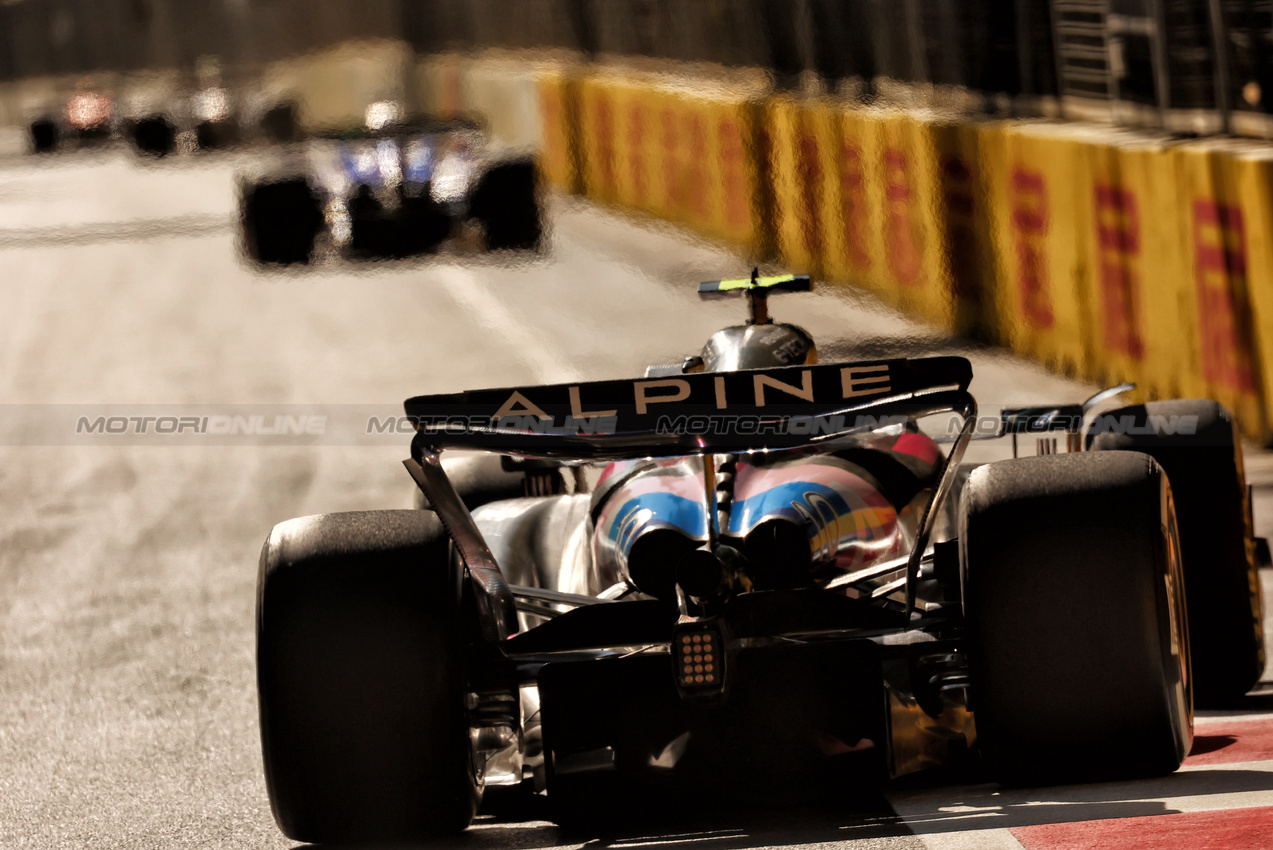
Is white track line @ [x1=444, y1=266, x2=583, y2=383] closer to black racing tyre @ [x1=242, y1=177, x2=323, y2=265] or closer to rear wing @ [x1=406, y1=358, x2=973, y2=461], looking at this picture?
black racing tyre @ [x1=242, y1=177, x2=323, y2=265]

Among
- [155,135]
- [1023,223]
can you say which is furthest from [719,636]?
[155,135]

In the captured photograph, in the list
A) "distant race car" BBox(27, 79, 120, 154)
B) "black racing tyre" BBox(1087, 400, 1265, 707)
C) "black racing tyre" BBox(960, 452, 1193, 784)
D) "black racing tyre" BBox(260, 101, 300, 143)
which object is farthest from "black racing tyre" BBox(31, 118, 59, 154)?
"black racing tyre" BBox(960, 452, 1193, 784)

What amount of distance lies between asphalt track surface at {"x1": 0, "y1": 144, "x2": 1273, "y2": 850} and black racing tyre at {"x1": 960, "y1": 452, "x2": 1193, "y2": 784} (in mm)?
118

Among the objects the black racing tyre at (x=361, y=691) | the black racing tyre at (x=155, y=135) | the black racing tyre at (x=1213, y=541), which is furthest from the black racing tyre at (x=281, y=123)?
the black racing tyre at (x=361, y=691)

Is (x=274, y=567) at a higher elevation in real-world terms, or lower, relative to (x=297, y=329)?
higher

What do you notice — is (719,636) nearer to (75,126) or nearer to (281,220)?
(281,220)

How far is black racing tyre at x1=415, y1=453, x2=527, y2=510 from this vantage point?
22.8ft

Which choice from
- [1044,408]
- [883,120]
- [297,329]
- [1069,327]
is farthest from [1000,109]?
[1044,408]

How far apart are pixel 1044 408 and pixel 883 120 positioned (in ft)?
30.8

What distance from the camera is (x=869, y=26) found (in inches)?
674

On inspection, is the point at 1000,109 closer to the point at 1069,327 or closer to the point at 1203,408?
the point at 1069,327

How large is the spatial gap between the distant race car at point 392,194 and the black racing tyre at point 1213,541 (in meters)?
15.1

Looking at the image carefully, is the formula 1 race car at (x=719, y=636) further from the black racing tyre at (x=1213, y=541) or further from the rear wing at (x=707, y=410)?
the black racing tyre at (x=1213, y=541)

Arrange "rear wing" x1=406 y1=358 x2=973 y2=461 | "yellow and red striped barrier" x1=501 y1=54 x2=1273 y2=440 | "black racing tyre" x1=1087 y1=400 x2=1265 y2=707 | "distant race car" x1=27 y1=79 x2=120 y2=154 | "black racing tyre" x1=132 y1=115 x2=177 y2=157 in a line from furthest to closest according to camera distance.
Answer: "distant race car" x1=27 y1=79 x2=120 y2=154 → "black racing tyre" x1=132 y1=115 x2=177 y2=157 → "yellow and red striped barrier" x1=501 y1=54 x2=1273 y2=440 → "black racing tyre" x1=1087 y1=400 x2=1265 y2=707 → "rear wing" x1=406 y1=358 x2=973 y2=461
